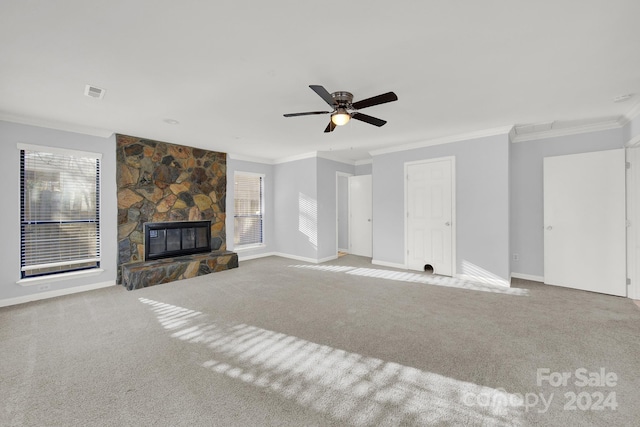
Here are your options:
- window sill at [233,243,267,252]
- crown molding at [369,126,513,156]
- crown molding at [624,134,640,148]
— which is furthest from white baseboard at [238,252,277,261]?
crown molding at [624,134,640,148]

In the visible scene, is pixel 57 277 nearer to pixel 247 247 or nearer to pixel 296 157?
pixel 247 247

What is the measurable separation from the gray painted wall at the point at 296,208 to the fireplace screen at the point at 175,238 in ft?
5.99

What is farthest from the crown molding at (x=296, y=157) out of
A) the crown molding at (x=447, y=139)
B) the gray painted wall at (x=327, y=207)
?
the crown molding at (x=447, y=139)

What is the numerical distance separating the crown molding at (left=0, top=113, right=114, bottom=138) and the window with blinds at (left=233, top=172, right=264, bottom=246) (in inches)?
103

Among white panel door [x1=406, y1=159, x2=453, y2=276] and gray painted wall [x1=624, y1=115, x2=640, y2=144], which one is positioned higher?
gray painted wall [x1=624, y1=115, x2=640, y2=144]

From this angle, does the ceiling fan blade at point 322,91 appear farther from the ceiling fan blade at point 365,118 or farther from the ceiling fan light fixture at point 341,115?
the ceiling fan blade at point 365,118

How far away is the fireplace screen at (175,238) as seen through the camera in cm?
493

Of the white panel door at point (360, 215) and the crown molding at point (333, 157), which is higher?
the crown molding at point (333, 157)

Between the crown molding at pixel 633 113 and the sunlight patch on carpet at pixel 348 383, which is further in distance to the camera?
the crown molding at pixel 633 113

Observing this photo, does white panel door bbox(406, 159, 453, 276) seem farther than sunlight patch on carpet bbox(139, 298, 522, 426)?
Yes

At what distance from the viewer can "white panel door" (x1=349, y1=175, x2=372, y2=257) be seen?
23.0ft

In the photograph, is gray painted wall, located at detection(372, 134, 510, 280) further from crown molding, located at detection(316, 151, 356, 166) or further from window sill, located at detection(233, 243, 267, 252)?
window sill, located at detection(233, 243, 267, 252)

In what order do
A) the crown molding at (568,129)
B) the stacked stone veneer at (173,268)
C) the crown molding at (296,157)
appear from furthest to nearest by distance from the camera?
1. the crown molding at (296,157)
2. the stacked stone veneer at (173,268)
3. the crown molding at (568,129)

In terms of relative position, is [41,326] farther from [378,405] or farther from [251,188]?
[251,188]
